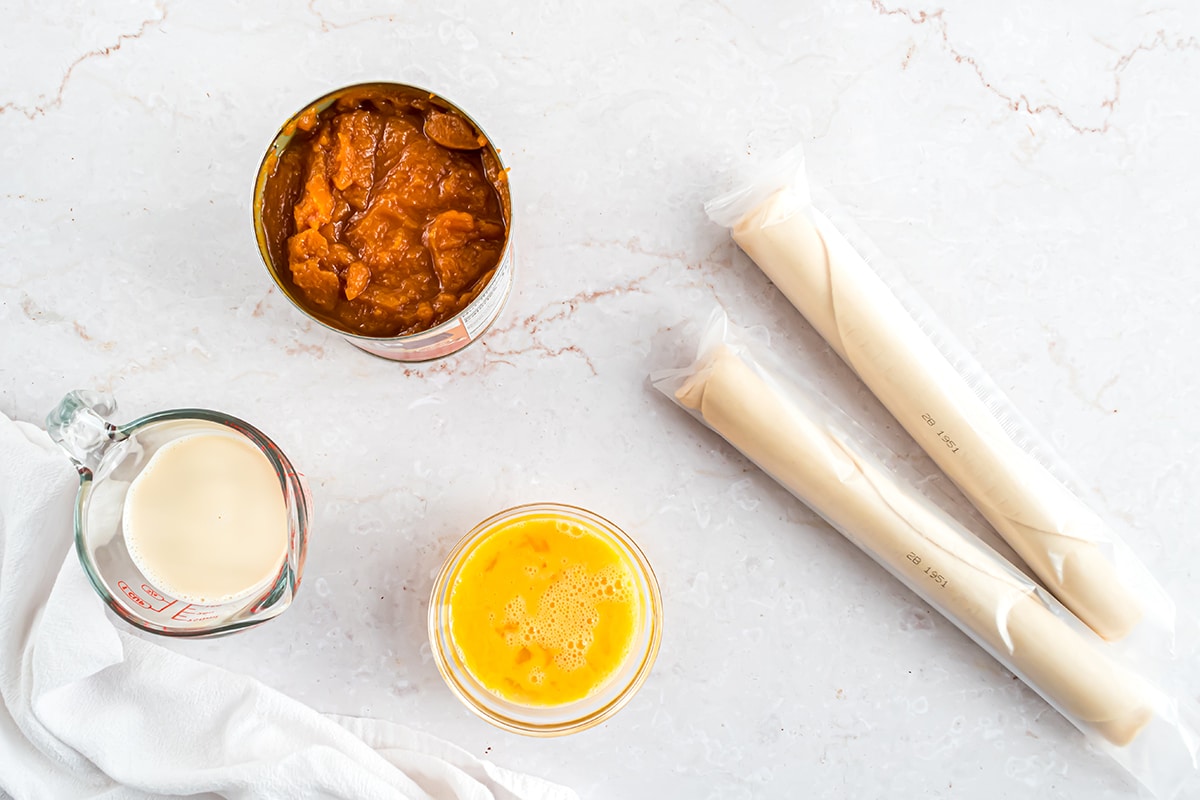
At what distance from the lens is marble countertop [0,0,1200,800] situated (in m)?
1.04

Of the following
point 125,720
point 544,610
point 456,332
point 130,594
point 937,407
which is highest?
point 937,407

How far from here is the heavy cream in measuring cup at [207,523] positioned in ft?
3.07

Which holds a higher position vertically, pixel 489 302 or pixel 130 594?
pixel 489 302

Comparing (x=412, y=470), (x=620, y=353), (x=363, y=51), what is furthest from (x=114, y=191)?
(x=620, y=353)

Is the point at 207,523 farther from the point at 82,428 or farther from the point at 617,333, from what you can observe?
the point at 617,333

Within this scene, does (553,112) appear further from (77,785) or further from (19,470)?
(77,785)

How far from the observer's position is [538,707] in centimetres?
97

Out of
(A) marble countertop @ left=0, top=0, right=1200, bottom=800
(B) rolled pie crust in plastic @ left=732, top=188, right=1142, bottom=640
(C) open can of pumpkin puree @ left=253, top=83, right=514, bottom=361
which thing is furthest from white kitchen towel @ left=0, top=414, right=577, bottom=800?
(B) rolled pie crust in plastic @ left=732, top=188, right=1142, bottom=640

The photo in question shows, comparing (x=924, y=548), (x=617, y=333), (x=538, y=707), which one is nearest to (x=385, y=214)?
(x=617, y=333)

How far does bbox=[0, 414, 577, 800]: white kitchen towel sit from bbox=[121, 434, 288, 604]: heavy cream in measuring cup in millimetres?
112

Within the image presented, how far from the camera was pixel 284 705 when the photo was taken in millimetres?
1007

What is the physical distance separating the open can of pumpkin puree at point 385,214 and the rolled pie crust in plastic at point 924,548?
30 centimetres

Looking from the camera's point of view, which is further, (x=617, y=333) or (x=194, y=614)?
(x=617, y=333)

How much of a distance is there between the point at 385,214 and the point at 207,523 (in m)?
0.38
